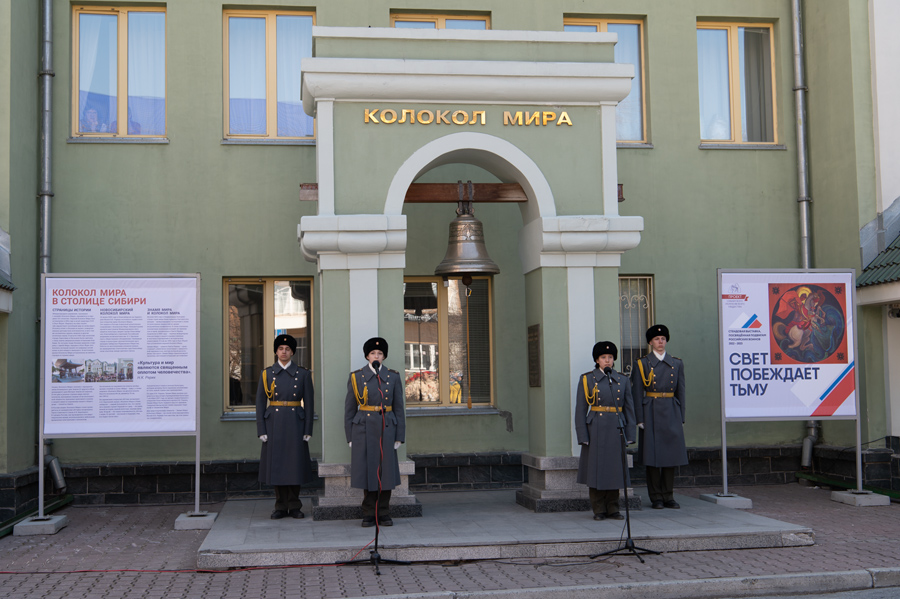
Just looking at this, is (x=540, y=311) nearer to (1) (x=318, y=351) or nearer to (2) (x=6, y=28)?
(1) (x=318, y=351)

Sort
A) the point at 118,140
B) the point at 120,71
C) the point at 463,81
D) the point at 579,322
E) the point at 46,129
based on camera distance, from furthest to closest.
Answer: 1. the point at 120,71
2. the point at 118,140
3. the point at 46,129
4. the point at 579,322
5. the point at 463,81

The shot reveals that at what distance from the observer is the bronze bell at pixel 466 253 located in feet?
32.6

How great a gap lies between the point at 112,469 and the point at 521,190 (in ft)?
20.3

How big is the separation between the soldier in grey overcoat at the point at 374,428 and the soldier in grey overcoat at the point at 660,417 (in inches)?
114

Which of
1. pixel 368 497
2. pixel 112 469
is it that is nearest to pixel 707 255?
pixel 368 497

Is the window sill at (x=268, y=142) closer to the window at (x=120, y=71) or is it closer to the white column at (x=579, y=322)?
the window at (x=120, y=71)

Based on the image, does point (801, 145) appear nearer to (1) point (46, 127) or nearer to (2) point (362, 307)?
(2) point (362, 307)

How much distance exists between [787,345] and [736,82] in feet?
14.7

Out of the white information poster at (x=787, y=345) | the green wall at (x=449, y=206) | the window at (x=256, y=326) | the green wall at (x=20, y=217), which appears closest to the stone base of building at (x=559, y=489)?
the green wall at (x=449, y=206)

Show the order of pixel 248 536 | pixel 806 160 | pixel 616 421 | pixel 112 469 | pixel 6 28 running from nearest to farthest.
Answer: pixel 248 536
pixel 616 421
pixel 6 28
pixel 112 469
pixel 806 160

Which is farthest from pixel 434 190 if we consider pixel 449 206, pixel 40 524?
pixel 40 524

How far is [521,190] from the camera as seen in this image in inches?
405

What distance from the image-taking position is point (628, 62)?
13.2 metres

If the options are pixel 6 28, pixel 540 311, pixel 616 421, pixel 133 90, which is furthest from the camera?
pixel 133 90
